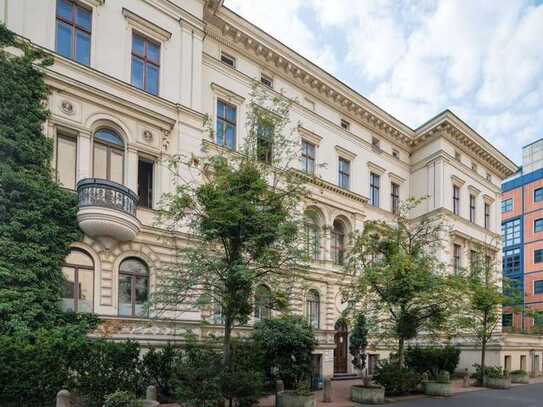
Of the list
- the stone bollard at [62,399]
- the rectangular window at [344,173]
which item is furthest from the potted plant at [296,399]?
the rectangular window at [344,173]

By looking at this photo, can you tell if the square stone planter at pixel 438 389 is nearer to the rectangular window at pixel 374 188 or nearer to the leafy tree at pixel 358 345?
the leafy tree at pixel 358 345

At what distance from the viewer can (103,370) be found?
12828mm

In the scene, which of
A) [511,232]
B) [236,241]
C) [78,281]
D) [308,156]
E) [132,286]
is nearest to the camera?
[236,241]

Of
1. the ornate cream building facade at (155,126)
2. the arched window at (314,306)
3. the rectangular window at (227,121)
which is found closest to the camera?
the ornate cream building facade at (155,126)

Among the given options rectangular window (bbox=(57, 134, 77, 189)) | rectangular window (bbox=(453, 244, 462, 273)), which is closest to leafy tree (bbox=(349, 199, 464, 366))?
rectangular window (bbox=(57, 134, 77, 189))

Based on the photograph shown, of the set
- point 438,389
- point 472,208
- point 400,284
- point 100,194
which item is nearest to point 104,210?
point 100,194

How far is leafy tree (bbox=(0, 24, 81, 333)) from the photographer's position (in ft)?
43.5

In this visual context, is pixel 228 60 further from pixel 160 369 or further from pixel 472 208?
pixel 472 208

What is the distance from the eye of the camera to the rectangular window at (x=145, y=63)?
18.3 meters

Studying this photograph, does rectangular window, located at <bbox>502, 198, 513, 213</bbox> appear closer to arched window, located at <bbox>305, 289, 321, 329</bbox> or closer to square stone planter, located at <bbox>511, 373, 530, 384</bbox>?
square stone planter, located at <bbox>511, 373, 530, 384</bbox>

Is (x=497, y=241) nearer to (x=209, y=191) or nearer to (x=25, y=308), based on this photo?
(x=209, y=191)

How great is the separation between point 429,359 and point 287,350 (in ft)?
39.7

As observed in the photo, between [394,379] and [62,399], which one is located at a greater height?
[62,399]

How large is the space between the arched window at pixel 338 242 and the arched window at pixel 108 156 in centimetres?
1464
